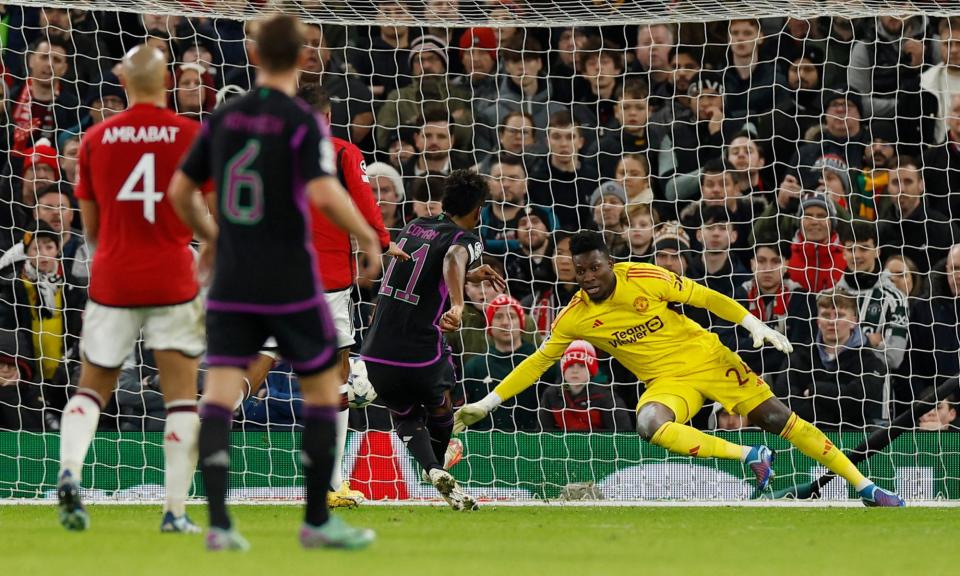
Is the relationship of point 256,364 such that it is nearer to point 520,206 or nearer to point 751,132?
point 520,206

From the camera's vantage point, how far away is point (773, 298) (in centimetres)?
1059

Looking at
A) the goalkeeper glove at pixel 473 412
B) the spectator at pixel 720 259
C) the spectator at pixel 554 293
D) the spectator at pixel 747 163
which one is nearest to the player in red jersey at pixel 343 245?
the goalkeeper glove at pixel 473 412

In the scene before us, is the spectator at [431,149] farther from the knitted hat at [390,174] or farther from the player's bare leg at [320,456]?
the player's bare leg at [320,456]

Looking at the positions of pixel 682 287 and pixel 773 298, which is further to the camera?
pixel 773 298

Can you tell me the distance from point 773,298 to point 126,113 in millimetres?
6001

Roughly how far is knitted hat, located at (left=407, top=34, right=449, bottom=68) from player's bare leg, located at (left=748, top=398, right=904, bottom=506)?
4.73 m

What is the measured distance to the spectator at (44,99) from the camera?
11117mm

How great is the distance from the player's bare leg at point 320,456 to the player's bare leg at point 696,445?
3.44 metres

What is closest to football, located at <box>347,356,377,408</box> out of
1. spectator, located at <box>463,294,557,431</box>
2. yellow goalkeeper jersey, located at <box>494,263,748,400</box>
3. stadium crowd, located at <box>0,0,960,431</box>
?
yellow goalkeeper jersey, located at <box>494,263,748,400</box>

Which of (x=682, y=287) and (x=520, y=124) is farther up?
(x=520, y=124)

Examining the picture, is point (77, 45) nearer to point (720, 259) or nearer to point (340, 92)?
point (340, 92)

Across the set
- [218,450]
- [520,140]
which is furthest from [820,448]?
[218,450]

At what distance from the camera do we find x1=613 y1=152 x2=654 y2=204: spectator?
1107cm

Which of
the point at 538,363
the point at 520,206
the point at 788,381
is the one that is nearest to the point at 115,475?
the point at 538,363
